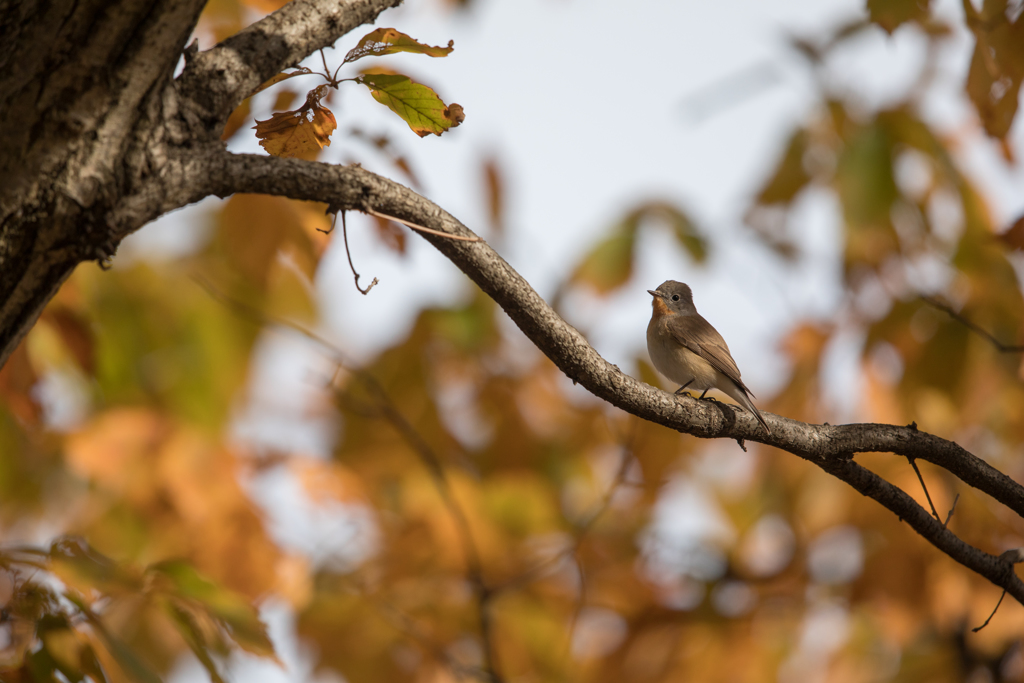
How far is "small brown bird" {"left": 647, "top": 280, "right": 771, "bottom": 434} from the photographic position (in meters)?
3.61

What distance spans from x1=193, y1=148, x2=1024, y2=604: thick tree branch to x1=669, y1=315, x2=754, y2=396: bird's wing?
4.21ft

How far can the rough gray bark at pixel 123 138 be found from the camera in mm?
1430

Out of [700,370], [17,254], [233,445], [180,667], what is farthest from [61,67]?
[180,667]

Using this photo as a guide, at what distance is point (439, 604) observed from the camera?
5.31 metres

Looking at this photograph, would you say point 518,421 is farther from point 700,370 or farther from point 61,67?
point 61,67

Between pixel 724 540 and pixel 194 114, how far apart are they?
6.59 meters

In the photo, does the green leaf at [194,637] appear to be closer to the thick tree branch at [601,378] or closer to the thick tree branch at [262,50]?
the thick tree branch at [601,378]

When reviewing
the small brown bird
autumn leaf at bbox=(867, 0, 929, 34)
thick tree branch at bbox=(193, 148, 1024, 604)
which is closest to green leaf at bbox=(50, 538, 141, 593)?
thick tree branch at bbox=(193, 148, 1024, 604)

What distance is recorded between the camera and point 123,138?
1472mm

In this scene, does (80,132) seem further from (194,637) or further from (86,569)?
(194,637)

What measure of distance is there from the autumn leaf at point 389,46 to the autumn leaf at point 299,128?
0.18 metres

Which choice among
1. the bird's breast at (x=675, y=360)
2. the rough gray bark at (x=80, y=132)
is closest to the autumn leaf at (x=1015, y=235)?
the bird's breast at (x=675, y=360)

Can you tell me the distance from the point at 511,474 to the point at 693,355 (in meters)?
2.23

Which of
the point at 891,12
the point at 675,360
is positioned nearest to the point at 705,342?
the point at 675,360
